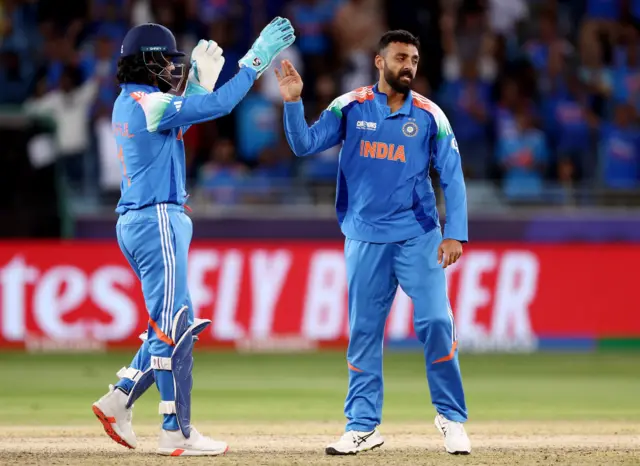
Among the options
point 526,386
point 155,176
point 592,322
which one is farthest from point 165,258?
point 592,322

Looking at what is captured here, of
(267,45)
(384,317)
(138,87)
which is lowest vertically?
(384,317)

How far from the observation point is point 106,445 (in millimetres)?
8281

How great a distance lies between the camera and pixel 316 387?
12461mm

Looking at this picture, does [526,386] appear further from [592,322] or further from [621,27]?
[621,27]

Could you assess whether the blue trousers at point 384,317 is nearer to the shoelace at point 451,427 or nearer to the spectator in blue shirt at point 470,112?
the shoelace at point 451,427

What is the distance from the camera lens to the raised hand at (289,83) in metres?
7.83

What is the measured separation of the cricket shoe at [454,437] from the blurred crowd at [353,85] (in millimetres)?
8434

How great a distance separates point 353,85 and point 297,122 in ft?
30.8

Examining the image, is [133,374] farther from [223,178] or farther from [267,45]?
[223,178]

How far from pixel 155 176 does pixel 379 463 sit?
2.14m

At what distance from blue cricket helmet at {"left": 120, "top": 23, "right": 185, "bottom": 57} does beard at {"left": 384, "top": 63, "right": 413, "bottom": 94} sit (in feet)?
4.29

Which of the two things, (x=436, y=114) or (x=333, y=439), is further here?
(x=333, y=439)

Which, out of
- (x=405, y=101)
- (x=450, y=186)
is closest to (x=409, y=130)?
(x=405, y=101)

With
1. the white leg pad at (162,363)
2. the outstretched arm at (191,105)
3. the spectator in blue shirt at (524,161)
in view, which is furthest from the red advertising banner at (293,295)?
the outstretched arm at (191,105)
